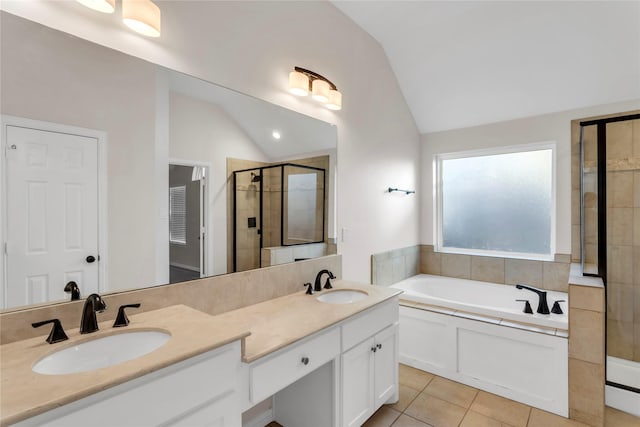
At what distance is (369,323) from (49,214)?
5.25 feet

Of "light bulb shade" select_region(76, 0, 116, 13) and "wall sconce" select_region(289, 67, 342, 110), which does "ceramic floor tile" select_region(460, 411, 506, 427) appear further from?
"light bulb shade" select_region(76, 0, 116, 13)

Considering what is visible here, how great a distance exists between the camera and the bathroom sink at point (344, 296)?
209cm

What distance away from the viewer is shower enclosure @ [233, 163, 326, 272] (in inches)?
71.3

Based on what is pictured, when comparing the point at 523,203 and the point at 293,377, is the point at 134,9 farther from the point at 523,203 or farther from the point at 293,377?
the point at 523,203

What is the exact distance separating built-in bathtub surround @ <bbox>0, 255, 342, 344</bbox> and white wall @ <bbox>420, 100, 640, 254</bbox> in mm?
2094

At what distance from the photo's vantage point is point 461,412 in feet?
7.03

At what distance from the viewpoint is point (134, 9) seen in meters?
1.25

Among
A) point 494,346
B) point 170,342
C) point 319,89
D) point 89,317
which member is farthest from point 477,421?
point 319,89

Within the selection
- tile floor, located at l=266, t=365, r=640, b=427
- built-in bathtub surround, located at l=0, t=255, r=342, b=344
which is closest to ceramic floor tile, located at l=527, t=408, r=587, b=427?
tile floor, located at l=266, t=365, r=640, b=427

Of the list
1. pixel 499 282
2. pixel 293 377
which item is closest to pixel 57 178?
pixel 293 377

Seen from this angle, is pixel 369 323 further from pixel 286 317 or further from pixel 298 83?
pixel 298 83

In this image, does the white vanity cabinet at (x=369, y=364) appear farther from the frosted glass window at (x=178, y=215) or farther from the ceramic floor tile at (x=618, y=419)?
the ceramic floor tile at (x=618, y=419)

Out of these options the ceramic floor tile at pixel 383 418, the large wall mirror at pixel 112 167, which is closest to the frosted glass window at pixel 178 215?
the large wall mirror at pixel 112 167

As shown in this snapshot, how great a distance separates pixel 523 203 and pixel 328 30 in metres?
2.56
